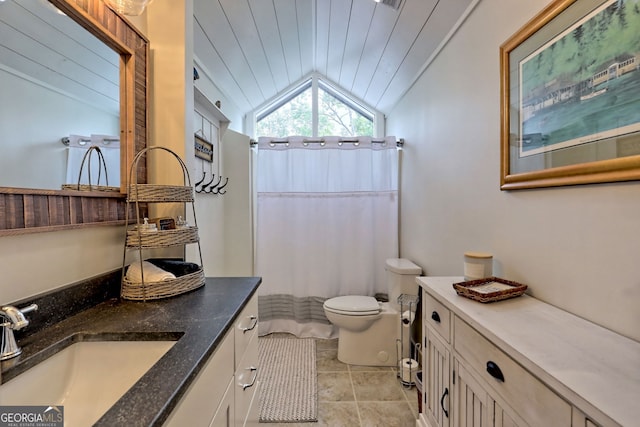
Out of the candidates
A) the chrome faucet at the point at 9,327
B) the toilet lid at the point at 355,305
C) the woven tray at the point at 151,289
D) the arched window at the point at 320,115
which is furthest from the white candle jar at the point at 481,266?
the arched window at the point at 320,115

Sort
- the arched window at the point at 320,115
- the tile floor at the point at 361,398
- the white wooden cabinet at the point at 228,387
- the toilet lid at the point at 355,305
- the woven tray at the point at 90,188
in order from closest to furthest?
the white wooden cabinet at the point at 228,387 < the woven tray at the point at 90,188 < the tile floor at the point at 361,398 < the toilet lid at the point at 355,305 < the arched window at the point at 320,115

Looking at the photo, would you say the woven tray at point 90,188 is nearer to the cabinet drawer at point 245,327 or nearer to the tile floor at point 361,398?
the cabinet drawer at point 245,327

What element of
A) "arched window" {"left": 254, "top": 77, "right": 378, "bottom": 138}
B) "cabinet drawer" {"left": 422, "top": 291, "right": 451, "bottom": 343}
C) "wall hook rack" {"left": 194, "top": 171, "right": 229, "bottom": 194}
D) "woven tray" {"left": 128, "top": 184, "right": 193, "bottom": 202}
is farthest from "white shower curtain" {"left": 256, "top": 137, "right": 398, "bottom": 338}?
"woven tray" {"left": 128, "top": 184, "right": 193, "bottom": 202}

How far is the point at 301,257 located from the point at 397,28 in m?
1.96

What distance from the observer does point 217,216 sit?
2.49 metres

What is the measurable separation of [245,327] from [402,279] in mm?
1438

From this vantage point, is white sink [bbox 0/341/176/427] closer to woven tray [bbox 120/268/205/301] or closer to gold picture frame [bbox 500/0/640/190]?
woven tray [bbox 120/268/205/301]

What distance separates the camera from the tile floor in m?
1.62

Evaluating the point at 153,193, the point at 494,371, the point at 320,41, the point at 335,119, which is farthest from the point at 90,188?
the point at 335,119

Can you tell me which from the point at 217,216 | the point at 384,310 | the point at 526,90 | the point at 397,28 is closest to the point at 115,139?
the point at 217,216

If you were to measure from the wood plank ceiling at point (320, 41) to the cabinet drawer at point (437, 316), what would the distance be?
1469mm

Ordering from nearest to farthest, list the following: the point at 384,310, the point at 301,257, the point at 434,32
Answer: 1. the point at 434,32
2. the point at 384,310
3. the point at 301,257

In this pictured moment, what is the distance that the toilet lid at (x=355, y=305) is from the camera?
2.15 meters

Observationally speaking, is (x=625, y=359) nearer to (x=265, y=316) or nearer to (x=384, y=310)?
(x=384, y=310)
